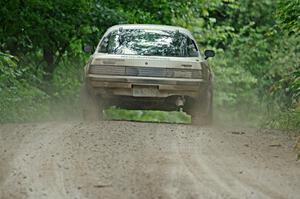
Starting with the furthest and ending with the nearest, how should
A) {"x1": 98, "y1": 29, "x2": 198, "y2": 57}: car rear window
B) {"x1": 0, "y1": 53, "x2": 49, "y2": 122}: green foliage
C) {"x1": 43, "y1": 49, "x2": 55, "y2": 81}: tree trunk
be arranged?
1. {"x1": 43, "y1": 49, "x2": 55, "y2": 81}: tree trunk
2. {"x1": 0, "y1": 53, "x2": 49, "y2": 122}: green foliage
3. {"x1": 98, "y1": 29, "x2": 198, "y2": 57}: car rear window

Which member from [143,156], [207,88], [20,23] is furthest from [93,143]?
[20,23]

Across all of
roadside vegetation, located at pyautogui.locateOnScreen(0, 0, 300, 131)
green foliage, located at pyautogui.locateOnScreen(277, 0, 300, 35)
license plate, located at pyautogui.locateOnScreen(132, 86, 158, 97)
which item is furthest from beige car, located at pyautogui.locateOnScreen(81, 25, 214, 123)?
green foliage, located at pyautogui.locateOnScreen(277, 0, 300, 35)

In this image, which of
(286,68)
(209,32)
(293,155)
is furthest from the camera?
(209,32)

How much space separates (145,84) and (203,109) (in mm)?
1243

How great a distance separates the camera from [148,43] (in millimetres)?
15680

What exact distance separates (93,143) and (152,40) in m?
4.31

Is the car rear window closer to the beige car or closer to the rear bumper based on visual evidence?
the beige car

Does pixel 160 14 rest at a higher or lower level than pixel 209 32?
higher

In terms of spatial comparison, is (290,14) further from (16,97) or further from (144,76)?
(16,97)

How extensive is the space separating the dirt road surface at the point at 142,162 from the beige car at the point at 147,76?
30.3 inches

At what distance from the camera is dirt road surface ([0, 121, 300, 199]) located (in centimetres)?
868

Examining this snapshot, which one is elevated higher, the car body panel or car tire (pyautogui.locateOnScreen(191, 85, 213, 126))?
the car body panel

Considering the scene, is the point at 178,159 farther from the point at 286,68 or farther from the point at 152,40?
the point at 286,68

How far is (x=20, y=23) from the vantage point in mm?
21500
